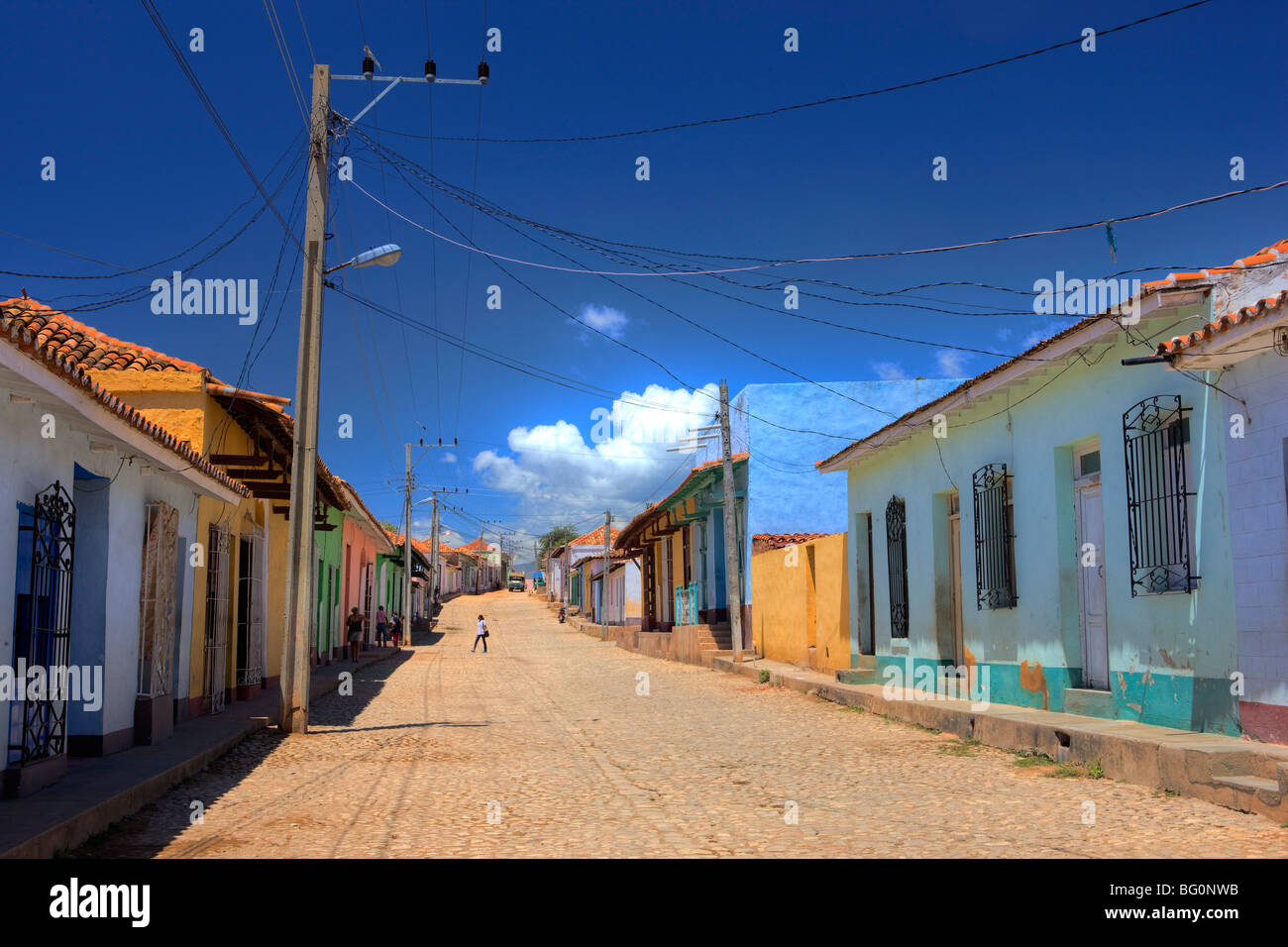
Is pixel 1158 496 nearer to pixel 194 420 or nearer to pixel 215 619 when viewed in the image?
pixel 194 420

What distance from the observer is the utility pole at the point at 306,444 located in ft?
42.0

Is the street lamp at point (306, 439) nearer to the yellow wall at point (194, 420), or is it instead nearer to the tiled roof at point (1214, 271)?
the yellow wall at point (194, 420)

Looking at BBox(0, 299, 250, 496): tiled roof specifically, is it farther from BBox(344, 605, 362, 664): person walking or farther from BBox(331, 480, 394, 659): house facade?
BBox(344, 605, 362, 664): person walking

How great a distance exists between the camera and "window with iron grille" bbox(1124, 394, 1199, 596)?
923 centimetres

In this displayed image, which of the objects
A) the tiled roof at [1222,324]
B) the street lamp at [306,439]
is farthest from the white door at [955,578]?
the street lamp at [306,439]

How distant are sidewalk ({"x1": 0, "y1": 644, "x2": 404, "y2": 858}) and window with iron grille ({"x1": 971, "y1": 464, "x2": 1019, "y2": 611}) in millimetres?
8560

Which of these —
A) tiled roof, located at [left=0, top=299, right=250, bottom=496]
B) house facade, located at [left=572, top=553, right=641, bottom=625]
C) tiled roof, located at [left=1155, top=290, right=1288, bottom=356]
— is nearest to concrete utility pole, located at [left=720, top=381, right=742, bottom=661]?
tiled roof, located at [left=0, top=299, right=250, bottom=496]

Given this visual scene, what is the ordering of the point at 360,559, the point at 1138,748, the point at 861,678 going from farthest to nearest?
1. the point at 360,559
2. the point at 861,678
3. the point at 1138,748

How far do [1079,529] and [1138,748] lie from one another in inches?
138

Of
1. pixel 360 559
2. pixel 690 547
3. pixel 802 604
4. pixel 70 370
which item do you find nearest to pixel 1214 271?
pixel 70 370

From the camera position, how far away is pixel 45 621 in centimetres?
849
